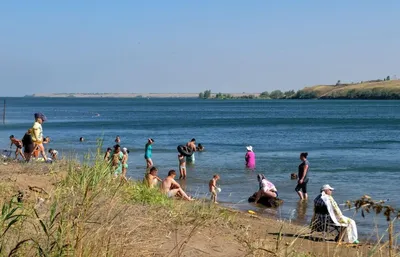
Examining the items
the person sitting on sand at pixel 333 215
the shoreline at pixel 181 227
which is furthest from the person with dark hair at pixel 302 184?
the person sitting on sand at pixel 333 215

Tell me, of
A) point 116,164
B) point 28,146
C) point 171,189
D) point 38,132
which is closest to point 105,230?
point 116,164

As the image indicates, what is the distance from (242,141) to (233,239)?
111 ft

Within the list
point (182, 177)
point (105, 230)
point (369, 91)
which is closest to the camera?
point (105, 230)

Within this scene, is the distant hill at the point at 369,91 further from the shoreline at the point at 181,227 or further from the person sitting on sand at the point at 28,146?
the shoreline at the point at 181,227

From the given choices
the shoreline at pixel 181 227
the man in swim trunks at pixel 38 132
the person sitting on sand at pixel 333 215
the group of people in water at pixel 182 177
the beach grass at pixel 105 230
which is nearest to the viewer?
the beach grass at pixel 105 230

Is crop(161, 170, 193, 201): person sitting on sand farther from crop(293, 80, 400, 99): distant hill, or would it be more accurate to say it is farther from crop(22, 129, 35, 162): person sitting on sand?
crop(293, 80, 400, 99): distant hill

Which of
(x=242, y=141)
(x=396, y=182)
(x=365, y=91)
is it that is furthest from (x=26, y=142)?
(x=365, y=91)

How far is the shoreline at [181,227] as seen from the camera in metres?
5.03

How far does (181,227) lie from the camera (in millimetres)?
7281

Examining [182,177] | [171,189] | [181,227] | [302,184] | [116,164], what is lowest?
[182,177]

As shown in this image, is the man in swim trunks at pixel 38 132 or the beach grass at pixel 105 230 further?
the man in swim trunks at pixel 38 132

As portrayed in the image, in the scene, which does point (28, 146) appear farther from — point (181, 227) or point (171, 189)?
point (181, 227)

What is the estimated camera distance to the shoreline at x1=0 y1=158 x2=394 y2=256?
5.03 metres

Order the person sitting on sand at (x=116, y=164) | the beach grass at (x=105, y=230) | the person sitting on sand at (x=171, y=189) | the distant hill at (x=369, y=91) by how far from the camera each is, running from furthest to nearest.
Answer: the distant hill at (x=369, y=91) → the person sitting on sand at (x=171, y=189) → the person sitting on sand at (x=116, y=164) → the beach grass at (x=105, y=230)
